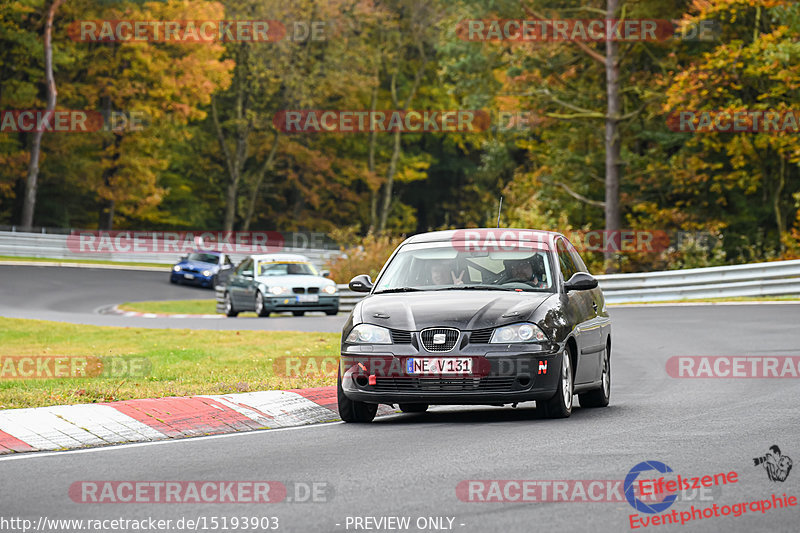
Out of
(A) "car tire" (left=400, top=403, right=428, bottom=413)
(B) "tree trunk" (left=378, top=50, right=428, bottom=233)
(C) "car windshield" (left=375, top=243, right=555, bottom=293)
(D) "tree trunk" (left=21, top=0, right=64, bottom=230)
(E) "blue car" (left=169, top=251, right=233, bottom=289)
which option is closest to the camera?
(C) "car windshield" (left=375, top=243, right=555, bottom=293)

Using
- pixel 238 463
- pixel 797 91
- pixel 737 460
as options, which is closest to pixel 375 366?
pixel 238 463

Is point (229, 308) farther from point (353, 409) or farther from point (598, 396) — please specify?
point (353, 409)

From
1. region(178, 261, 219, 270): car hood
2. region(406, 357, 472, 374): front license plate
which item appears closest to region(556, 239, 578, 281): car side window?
region(406, 357, 472, 374): front license plate

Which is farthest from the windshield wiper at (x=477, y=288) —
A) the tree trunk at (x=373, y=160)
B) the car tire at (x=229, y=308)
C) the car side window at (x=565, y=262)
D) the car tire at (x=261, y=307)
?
the tree trunk at (x=373, y=160)

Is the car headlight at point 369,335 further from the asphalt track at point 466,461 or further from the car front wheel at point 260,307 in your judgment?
the car front wheel at point 260,307

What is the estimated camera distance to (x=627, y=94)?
4316 cm

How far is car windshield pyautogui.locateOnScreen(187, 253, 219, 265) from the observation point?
4883cm

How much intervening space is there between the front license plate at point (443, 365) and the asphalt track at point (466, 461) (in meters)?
0.48

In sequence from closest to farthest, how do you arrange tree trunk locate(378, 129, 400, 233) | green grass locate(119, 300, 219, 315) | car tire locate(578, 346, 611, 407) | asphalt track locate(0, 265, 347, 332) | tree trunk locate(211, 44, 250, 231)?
car tire locate(578, 346, 611, 407) → asphalt track locate(0, 265, 347, 332) → green grass locate(119, 300, 219, 315) → tree trunk locate(211, 44, 250, 231) → tree trunk locate(378, 129, 400, 233)

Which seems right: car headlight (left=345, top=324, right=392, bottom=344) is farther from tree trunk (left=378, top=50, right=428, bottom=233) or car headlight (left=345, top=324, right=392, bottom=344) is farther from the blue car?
tree trunk (left=378, top=50, right=428, bottom=233)

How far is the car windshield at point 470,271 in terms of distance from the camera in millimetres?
11414

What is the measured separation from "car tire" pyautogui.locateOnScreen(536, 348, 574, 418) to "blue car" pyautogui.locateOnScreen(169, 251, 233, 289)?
122 ft

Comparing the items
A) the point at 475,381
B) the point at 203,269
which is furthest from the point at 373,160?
the point at 475,381

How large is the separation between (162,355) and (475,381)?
29.0ft
